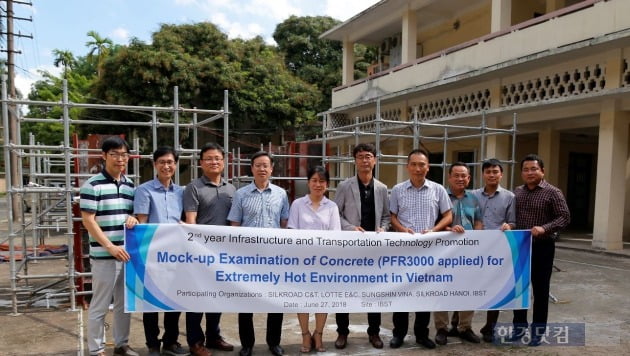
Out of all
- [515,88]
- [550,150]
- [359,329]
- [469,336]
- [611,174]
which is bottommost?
[359,329]

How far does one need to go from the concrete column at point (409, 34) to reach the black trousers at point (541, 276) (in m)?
9.81

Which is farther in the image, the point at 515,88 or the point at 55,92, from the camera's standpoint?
the point at 55,92

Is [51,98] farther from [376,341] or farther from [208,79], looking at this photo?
[376,341]

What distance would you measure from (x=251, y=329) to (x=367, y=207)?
126 cm

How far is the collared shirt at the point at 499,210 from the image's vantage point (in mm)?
3746

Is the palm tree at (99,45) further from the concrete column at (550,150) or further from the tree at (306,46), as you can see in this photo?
the concrete column at (550,150)

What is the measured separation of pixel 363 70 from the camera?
23.3 m

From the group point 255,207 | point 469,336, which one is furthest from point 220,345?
point 469,336

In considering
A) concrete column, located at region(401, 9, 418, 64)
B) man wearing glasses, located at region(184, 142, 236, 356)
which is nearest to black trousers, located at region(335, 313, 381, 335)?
man wearing glasses, located at region(184, 142, 236, 356)

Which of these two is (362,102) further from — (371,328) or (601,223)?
(371,328)

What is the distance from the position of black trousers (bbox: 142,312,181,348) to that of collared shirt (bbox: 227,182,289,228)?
86 cm

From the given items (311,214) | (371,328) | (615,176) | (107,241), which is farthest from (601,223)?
(107,241)

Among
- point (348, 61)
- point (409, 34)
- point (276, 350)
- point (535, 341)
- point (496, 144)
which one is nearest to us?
point (276, 350)

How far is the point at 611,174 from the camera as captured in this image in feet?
26.4
